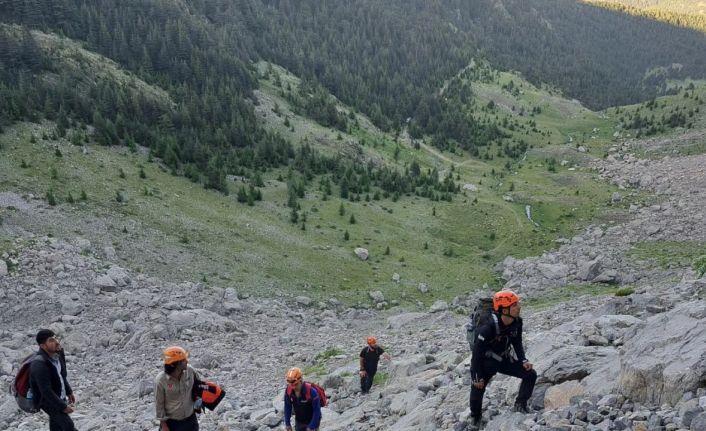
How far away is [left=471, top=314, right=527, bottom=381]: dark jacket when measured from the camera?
346 inches

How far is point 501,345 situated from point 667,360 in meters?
2.86

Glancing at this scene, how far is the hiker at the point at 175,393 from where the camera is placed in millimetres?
8383

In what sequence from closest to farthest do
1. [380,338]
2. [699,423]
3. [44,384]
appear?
[699,423] < [44,384] < [380,338]

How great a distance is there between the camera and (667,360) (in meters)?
8.71

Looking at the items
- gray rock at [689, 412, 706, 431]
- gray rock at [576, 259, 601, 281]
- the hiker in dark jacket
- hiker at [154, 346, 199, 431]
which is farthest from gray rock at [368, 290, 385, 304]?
gray rock at [689, 412, 706, 431]

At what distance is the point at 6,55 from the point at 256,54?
59.1 meters

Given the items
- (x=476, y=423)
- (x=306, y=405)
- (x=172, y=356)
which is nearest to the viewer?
(x=172, y=356)

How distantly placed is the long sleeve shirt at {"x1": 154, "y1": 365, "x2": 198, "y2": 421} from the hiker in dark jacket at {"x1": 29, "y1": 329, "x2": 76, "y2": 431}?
2.82 metres

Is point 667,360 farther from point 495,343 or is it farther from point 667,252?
point 667,252

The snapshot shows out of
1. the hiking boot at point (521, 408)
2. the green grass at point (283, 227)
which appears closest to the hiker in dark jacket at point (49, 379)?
the hiking boot at point (521, 408)

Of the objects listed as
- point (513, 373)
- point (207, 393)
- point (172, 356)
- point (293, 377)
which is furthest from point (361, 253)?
point (172, 356)

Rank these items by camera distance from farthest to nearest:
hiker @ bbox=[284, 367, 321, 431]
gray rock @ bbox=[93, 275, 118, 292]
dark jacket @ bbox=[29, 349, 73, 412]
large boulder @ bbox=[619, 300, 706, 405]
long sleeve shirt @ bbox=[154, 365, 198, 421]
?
gray rock @ bbox=[93, 275, 118, 292] < hiker @ bbox=[284, 367, 321, 431] < dark jacket @ bbox=[29, 349, 73, 412] < long sleeve shirt @ bbox=[154, 365, 198, 421] < large boulder @ bbox=[619, 300, 706, 405]

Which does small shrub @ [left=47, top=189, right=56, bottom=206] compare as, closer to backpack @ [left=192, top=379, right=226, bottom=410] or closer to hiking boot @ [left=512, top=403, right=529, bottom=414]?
backpack @ [left=192, top=379, right=226, bottom=410]

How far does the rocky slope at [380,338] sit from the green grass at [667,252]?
45.6 inches
